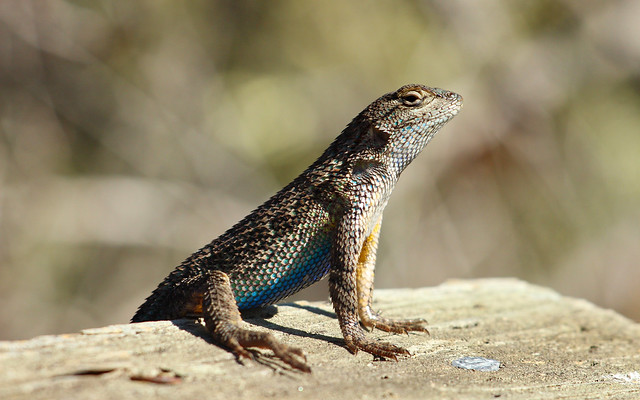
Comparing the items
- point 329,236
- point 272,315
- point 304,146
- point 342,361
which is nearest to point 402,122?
point 329,236

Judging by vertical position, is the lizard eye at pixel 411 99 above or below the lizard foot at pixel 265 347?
above

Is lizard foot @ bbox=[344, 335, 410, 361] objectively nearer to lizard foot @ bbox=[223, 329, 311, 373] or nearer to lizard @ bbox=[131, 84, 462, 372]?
lizard @ bbox=[131, 84, 462, 372]

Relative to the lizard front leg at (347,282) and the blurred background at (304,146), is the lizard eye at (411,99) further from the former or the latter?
the blurred background at (304,146)

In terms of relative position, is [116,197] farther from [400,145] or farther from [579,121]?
[579,121]

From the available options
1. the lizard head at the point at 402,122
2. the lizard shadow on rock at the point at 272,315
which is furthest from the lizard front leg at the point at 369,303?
the lizard head at the point at 402,122

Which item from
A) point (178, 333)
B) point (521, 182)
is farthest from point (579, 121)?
point (178, 333)

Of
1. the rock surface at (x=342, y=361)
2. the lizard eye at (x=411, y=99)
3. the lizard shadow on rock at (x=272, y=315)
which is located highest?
the lizard eye at (x=411, y=99)
